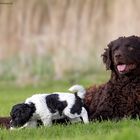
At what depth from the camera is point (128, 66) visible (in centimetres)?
1151

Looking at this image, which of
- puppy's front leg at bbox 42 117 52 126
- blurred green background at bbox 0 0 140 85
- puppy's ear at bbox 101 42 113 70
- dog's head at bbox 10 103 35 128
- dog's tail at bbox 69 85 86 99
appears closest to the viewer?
dog's head at bbox 10 103 35 128

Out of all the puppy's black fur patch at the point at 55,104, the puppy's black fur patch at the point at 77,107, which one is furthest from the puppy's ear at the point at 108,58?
the puppy's black fur patch at the point at 55,104

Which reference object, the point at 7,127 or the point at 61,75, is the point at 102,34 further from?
the point at 7,127

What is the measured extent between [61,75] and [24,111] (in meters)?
14.3

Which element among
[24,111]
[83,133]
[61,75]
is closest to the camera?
[83,133]

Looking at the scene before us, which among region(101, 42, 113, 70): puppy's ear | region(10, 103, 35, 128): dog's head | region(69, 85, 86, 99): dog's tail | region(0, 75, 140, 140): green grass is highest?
region(101, 42, 113, 70): puppy's ear

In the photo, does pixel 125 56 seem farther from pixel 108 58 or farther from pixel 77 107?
pixel 77 107

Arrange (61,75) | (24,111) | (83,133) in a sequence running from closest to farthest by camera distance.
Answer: (83,133)
(24,111)
(61,75)

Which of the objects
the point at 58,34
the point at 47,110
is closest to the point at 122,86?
the point at 47,110

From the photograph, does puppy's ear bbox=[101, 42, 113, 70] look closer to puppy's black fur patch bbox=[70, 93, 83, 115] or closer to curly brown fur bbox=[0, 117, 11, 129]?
puppy's black fur patch bbox=[70, 93, 83, 115]

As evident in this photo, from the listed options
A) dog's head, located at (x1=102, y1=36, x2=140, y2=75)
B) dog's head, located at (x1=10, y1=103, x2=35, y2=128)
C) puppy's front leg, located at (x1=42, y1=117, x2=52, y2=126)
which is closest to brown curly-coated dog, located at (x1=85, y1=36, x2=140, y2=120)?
dog's head, located at (x1=102, y1=36, x2=140, y2=75)

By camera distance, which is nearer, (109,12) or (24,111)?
(24,111)

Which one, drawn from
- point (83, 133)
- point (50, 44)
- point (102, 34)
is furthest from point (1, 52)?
point (83, 133)

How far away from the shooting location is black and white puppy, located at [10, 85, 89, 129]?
11.3 metres
